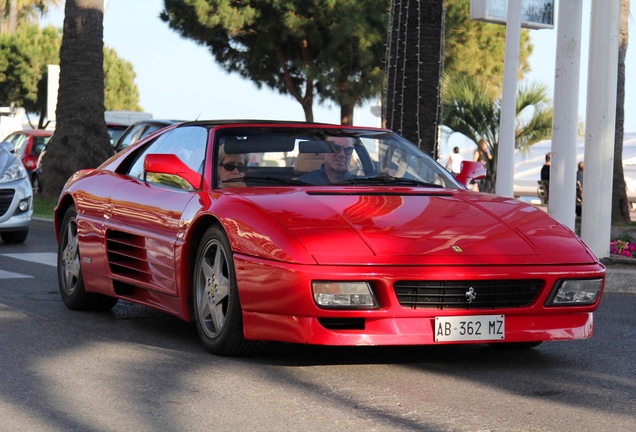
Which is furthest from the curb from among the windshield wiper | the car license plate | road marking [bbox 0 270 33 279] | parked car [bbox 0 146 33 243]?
parked car [bbox 0 146 33 243]

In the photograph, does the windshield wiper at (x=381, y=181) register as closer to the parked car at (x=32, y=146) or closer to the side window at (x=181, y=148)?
the side window at (x=181, y=148)

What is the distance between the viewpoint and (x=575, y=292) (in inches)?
260

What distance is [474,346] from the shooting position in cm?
742

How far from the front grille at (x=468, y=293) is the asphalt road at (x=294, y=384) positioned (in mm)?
366

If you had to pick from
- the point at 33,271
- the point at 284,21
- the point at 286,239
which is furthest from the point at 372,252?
the point at 284,21

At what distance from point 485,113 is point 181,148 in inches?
813

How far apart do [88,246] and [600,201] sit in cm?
548

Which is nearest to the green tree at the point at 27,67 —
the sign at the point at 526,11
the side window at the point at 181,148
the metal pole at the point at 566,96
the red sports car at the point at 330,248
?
the sign at the point at 526,11

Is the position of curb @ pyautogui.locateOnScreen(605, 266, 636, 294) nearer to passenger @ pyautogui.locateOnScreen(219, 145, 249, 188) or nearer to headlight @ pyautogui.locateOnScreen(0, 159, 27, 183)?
passenger @ pyautogui.locateOnScreen(219, 145, 249, 188)

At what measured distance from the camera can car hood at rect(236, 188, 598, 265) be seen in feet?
20.5

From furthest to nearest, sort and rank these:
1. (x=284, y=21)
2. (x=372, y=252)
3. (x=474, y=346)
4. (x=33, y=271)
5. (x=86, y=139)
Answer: (x=284, y=21), (x=86, y=139), (x=33, y=271), (x=474, y=346), (x=372, y=252)

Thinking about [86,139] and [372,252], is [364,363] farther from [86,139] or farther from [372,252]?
[86,139]

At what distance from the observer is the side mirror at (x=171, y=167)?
24.2 ft

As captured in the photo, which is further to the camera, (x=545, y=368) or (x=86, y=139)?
(x=86, y=139)
